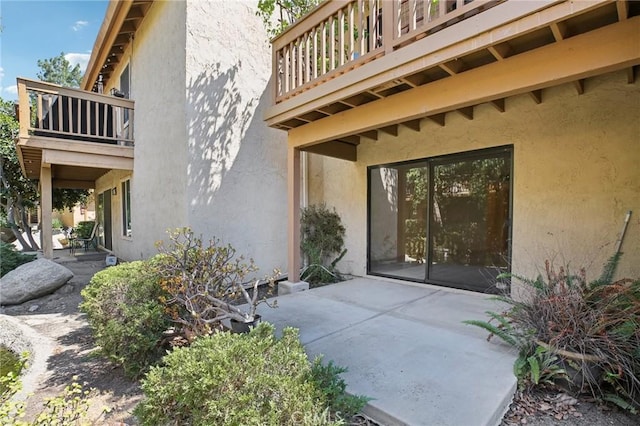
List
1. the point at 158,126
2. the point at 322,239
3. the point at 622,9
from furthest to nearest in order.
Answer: the point at 322,239 → the point at 158,126 → the point at 622,9

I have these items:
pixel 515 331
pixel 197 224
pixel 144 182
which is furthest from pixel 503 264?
pixel 144 182

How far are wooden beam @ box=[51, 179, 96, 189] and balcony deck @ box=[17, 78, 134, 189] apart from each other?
394 centimetres

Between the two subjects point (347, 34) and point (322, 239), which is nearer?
point (347, 34)

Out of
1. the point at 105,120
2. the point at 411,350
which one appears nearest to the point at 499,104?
the point at 411,350

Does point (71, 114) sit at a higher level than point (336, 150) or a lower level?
higher

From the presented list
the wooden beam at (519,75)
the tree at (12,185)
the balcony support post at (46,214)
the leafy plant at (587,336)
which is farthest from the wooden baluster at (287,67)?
the tree at (12,185)

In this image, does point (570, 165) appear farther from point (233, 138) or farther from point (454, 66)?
point (233, 138)

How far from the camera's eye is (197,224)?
5730 mm

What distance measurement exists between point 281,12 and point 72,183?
36.3ft

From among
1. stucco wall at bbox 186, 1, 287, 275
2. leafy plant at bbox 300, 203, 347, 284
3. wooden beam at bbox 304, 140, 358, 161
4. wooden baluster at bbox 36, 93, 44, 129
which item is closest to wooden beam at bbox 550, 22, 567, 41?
wooden beam at bbox 304, 140, 358, 161

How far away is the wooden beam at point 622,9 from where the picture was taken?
229 cm

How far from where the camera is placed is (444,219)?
5410 millimetres

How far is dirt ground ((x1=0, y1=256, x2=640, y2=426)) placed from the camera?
2322 mm

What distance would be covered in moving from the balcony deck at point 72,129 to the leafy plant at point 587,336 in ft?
27.9
